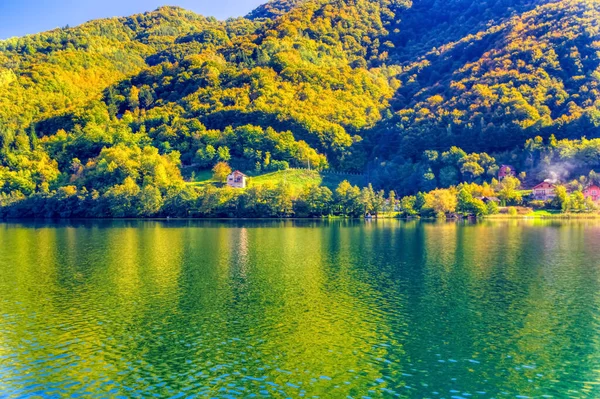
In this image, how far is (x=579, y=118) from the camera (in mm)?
161500

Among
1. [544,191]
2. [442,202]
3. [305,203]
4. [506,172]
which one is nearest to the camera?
[442,202]

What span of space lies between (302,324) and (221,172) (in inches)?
5196

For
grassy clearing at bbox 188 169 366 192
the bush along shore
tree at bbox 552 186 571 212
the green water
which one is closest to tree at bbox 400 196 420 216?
the bush along shore

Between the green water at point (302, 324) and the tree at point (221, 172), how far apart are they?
9853 cm

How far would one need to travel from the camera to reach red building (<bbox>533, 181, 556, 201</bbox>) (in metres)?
141

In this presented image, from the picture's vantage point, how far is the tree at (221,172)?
159875 millimetres

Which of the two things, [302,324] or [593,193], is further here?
[593,193]

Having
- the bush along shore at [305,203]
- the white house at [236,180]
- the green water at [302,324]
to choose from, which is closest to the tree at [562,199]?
the bush along shore at [305,203]

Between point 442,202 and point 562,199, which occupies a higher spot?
point 562,199

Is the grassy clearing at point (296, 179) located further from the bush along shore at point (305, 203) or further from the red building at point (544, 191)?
the red building at point (544, 191)

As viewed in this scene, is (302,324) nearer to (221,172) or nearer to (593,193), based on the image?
(593,193)

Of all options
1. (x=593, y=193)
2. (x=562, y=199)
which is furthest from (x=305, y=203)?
(x=593, y=193)

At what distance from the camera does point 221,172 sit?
161250mm

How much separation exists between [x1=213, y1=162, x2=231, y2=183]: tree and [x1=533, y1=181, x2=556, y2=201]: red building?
285 ft
